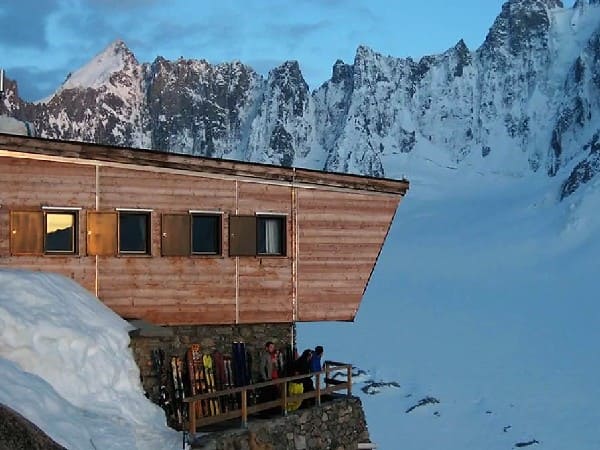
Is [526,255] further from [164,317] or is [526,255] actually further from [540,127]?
[164,317]

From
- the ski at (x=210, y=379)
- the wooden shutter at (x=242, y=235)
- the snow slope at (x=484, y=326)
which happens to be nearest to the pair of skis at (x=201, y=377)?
the ski at (x=210, y=379)

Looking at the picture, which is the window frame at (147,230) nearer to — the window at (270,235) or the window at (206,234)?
the window at (206,234)

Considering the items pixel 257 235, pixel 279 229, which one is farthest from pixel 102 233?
pixel 279 229

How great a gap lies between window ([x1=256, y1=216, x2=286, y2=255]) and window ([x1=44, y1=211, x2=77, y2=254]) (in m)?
4.33

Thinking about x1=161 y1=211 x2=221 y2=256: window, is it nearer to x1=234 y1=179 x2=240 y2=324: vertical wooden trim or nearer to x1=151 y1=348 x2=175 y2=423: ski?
x1=234 y1=179 x2=240 y2=324: vertical wooden trim

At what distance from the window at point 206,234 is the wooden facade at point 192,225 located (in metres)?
0.07

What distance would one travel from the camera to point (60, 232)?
18.3m

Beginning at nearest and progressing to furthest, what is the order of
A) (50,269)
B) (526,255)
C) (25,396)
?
(25,396)
(50,269)
(526,255)

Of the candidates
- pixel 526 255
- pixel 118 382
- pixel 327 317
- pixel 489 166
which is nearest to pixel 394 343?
pixel 526 255

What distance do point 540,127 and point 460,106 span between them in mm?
21786

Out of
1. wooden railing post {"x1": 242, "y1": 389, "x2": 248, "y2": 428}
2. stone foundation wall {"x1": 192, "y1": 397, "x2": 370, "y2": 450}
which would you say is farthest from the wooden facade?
wooden railing post {"x1": 242, "y1": 389, "x2": 248, "y2": 428}

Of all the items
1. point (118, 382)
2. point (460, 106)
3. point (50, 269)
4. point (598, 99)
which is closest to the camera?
point (118, 382)

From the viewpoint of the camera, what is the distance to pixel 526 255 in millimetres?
118250

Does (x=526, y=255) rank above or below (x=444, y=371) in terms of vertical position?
above
